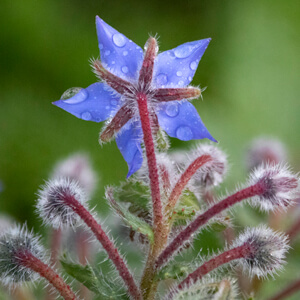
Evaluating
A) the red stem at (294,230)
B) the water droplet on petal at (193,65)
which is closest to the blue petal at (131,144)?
the water droplet on petal at (193,65)

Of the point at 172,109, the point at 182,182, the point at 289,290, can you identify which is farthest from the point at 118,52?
the point at 289,290

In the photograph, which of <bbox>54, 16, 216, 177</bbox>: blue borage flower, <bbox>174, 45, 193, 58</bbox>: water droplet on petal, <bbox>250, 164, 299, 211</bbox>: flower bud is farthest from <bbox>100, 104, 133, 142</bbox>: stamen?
<bbox>250, 164, 299, 211</bbox>: flower bud

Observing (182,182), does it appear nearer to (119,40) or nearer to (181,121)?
(181,121)

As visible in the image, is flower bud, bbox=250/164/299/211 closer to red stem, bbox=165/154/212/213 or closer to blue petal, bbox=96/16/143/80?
red stem, bbox=165/154/212/213

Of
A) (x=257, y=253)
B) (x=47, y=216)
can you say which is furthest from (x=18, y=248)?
(x=257, y=253)

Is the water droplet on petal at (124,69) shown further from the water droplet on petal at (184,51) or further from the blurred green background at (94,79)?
the blurred green background at (94,79)
